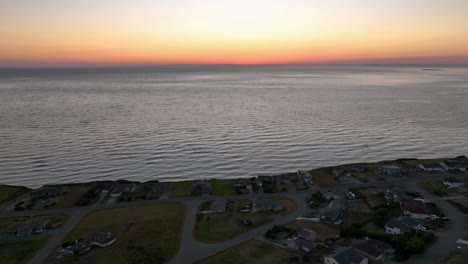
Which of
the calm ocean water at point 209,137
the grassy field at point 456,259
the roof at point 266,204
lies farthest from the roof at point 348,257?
the calm ocean water at point 209,137

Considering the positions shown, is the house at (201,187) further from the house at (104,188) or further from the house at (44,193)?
the house at (44,193)

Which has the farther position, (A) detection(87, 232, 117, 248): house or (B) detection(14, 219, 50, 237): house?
(B) detection(14, 219, 50, 237): house

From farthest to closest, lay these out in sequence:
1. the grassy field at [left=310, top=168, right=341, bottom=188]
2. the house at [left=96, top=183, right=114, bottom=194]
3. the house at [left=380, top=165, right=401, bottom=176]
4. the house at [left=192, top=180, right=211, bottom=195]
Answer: the house at [left=380, top=165, right=401, bottom=176], the grassy field at [left=310, top=168, right=341, bottom=188], the house at [left=96, top=183, right=114, bottom=194], the house at [left=192, top=180, right=211, bottom=195]

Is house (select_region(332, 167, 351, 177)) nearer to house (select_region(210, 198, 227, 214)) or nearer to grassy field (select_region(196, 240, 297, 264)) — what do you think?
house (select_region(210, 198, 227, 214))

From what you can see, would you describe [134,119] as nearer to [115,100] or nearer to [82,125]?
[82,125]

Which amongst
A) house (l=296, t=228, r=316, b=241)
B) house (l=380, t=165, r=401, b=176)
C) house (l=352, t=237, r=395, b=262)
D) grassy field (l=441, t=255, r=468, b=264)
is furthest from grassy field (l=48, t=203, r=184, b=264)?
house (l=380, t=165, r=401, b=176)

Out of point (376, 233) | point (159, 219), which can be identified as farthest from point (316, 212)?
point (159, 219)
